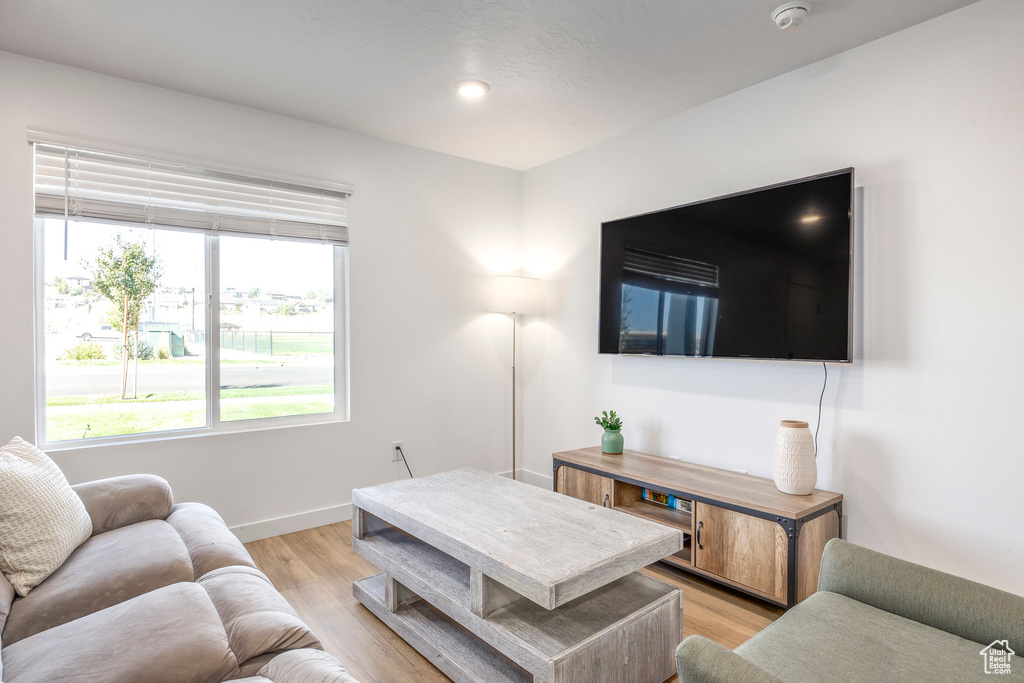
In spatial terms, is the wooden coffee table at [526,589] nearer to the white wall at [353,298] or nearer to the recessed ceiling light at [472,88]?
the white wall at [353,298]

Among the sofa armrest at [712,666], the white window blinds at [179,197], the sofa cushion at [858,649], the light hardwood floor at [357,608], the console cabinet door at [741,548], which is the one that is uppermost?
the white window blinds at [179,197]

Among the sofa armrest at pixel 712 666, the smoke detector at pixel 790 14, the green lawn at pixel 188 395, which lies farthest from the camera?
the green lawn at pixel 188 395

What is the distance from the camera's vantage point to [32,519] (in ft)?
5.19

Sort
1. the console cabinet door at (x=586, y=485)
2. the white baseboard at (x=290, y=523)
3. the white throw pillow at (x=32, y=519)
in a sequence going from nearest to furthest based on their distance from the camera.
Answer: the white throw pillow at (x=32, y=519) < the console cabinet door at (x=586, y=485) < the white baseboard at (x=290, y=523)

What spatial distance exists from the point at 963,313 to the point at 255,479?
3580mm

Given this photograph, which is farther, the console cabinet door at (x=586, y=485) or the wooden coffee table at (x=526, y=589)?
the console cabinet door at (x=586, y=485)

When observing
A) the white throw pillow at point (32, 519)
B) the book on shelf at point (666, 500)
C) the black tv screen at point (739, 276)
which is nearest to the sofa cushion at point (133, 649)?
the white throw pillow at point (32, 519)

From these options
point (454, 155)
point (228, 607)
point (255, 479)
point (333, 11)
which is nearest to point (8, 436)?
point (255, 479)

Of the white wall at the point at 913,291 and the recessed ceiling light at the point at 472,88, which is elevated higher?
the recessed ceiling light at the point at 472,88

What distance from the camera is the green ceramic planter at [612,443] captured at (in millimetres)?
3215

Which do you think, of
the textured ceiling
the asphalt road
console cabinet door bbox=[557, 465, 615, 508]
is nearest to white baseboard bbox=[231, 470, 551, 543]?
the asphalt road

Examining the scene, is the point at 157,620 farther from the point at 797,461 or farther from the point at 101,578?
the point at 797,461

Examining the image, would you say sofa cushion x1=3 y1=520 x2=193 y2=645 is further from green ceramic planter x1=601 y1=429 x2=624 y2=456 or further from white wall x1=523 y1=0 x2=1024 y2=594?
white wall x1=523 y1=0 x2=1024 y2=594

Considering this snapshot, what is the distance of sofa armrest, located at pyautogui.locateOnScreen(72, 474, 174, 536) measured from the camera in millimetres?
1980
